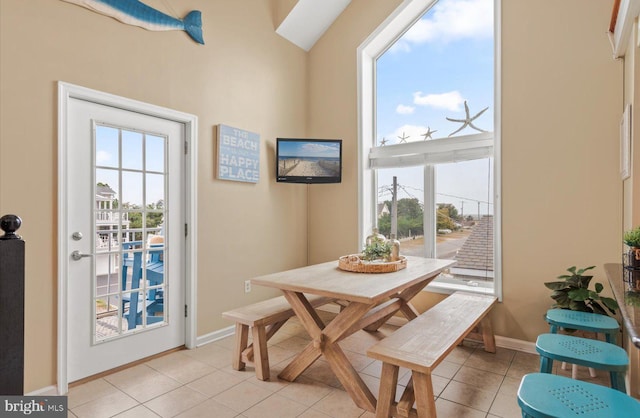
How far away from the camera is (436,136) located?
3.63 metres

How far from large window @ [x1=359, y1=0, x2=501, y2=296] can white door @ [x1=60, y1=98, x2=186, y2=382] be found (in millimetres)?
2006

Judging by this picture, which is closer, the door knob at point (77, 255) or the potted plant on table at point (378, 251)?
the door knob at point (77, 255)

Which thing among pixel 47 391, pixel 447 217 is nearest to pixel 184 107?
pixel 47 391

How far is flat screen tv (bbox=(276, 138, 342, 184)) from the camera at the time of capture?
3.83m

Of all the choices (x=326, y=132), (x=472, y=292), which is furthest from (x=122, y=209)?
(x=472, y=292)

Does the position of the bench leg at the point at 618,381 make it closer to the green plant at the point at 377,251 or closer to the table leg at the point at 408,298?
the green plant at the point at 377,251

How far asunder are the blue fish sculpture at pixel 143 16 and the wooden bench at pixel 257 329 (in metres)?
2.28

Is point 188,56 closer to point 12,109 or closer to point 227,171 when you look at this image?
point 227,171

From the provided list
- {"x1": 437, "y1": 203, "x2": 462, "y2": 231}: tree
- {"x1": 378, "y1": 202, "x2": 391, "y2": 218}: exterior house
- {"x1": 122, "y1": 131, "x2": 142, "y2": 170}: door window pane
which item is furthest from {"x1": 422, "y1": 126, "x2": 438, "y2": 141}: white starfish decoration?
{"x1": 122, "y1": 131, "x2": 142, "y2": 170}: door window pane

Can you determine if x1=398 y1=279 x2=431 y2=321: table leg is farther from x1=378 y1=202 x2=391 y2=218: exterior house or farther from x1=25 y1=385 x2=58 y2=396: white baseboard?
x1=25 y1=385 x2=58 y2=396: white baseboard

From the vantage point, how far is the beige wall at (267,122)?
86.2 inches

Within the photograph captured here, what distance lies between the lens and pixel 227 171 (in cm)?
334

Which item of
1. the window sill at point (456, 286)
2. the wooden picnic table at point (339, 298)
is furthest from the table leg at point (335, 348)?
the window sill at point (456, 286)

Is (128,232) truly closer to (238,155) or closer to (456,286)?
(238,155)
